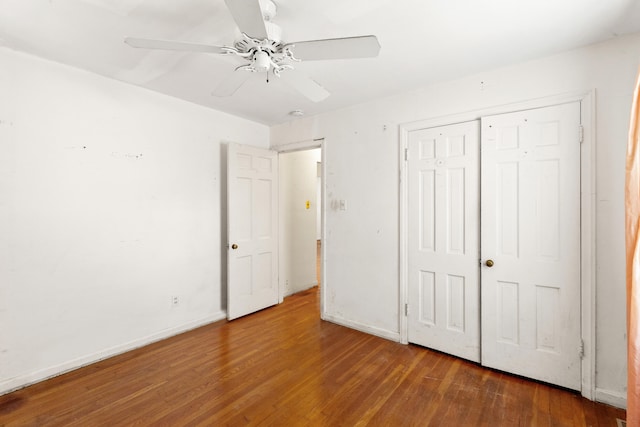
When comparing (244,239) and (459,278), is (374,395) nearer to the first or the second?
(459,278)

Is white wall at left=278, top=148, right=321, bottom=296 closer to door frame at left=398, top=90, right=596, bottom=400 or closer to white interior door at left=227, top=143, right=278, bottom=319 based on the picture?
white interior door at left=227, top=143, right=278, bottom=319

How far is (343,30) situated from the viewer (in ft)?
6.05

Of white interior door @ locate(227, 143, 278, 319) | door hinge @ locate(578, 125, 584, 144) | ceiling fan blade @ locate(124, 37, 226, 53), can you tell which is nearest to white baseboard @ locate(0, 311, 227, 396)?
white interior door @ locate(227, 143, 278, 319)

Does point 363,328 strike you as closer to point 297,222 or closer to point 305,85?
point 297,222

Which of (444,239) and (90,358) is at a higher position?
(444,239)

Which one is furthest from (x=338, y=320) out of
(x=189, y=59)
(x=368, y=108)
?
(x=189, y=59)

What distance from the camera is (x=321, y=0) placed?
1.57m

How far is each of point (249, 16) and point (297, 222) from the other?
3.47 meters

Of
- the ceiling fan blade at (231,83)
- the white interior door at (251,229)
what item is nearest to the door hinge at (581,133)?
the ceiling fan blade at (231,83)

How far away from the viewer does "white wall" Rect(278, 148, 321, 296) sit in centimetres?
438

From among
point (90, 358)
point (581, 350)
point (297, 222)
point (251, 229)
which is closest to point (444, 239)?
point (581, 350)

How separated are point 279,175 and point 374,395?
2.82 meters

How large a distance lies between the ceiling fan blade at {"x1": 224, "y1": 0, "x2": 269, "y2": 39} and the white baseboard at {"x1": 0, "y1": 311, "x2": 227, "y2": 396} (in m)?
2.83

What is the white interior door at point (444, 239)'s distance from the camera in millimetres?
2510
